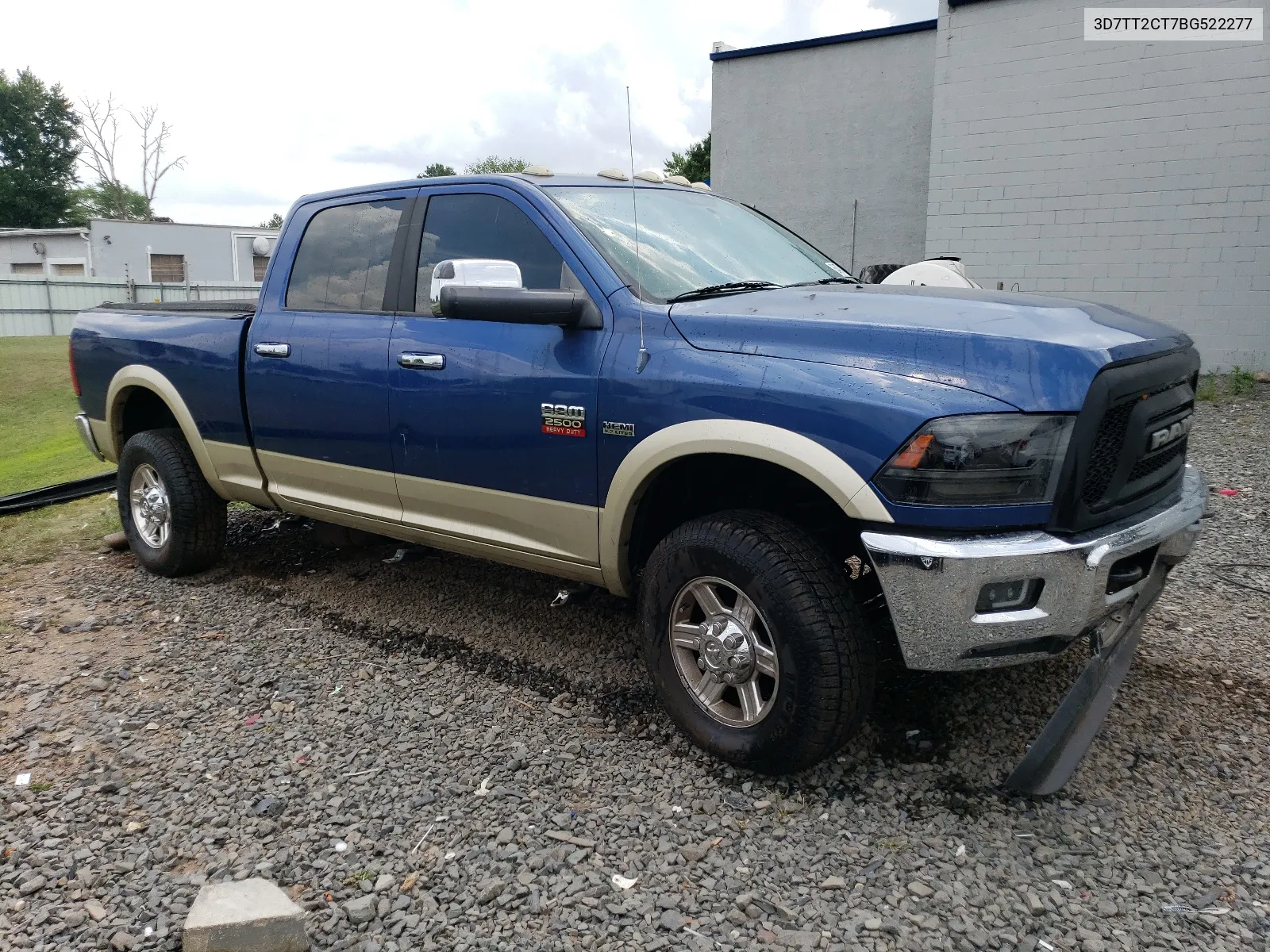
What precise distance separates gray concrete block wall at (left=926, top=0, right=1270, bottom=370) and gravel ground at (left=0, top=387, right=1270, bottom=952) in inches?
277

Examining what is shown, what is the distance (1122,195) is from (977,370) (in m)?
9.36

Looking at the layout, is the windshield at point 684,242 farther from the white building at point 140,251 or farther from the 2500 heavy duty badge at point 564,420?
the white building at point 140,251

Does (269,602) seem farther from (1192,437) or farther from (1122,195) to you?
(1122,195)

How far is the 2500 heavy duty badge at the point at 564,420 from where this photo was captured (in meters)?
3.34

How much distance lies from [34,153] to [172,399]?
6181 centimetres

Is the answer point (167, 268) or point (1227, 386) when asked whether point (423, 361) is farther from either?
point (167, 268)

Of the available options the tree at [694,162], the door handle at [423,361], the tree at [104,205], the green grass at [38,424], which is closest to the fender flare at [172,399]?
the door handle at [423,361]

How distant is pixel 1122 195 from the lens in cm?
1046

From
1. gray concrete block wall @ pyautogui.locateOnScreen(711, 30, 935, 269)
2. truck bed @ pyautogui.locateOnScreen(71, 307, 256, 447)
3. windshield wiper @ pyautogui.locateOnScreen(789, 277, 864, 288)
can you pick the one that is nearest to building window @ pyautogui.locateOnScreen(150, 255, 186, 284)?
gray concrete block wall @ pyautogui.locateOnScreen(711, 30, 935, 269)

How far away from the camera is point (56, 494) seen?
7.34 metres

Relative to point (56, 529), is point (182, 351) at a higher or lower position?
higher

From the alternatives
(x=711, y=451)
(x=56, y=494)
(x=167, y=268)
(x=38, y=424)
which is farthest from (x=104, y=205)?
(x=711, y=451)

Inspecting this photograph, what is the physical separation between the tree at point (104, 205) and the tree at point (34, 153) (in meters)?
0.65

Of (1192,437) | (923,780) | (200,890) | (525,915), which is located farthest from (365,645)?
(1192,437)
